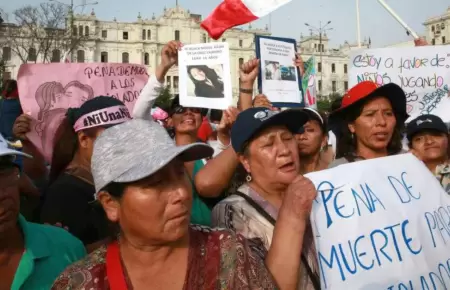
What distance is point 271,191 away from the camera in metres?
2.30

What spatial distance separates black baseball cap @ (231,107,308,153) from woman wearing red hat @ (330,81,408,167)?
2.61 feet

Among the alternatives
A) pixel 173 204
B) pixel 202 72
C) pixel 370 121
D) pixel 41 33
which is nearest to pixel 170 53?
pixel 202 72

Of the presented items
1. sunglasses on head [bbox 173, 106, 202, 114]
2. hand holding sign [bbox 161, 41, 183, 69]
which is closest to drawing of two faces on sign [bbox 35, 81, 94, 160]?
sunglasses on head [bbox 173, 106, 202, 114]

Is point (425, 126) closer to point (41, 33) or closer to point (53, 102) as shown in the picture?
point (53, 102)

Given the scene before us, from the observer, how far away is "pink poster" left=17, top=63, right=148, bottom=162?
14.0 ft

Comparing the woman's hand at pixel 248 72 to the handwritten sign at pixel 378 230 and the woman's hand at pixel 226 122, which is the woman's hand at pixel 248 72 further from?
the handwritten sign at pixel 378 230

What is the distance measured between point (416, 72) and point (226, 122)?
249 cm

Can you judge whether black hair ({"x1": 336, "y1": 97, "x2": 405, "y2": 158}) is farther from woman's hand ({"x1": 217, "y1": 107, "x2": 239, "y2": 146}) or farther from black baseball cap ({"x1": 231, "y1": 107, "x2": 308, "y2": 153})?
black baseball cap ({"x1": 231, "y1": 107, "x2": 308, "y2": 153})

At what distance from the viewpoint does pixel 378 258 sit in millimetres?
2057

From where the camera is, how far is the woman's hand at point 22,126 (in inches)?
152

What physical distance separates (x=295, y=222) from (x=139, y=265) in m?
0.58

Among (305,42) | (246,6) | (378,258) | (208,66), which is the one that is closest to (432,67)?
(246,6)

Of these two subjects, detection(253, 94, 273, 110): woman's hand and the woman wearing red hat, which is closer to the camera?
the woman wearing red hat

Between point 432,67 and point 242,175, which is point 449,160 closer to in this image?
point 432,67
